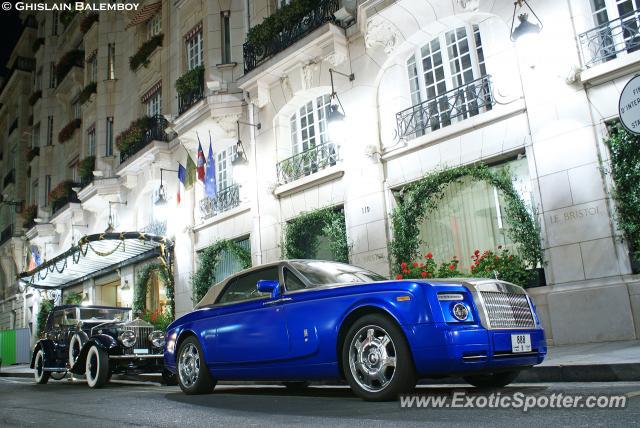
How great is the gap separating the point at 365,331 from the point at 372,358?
26 centimetres

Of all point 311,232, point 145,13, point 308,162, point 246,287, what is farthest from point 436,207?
point 145,13

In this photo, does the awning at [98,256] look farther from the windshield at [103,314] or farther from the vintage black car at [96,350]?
the vintage black car at [96,350]

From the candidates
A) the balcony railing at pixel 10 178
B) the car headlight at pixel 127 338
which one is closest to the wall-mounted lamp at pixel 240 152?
the car headlight at pixel 127 338

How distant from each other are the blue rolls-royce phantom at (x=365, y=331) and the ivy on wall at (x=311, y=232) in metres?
7.03

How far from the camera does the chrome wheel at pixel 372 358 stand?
5.01 metres

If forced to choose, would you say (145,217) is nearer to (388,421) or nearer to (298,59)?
(298,59)

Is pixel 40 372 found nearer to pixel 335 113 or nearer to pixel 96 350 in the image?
pixel 96 350

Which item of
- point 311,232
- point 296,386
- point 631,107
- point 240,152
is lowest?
point 296,386

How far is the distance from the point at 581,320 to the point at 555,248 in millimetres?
1326

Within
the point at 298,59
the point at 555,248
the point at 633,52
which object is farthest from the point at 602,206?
the point at 298,59

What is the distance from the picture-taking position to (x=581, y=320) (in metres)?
9.26

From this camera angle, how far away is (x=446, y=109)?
12.5 m

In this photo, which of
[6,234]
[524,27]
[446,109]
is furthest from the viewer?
[6,234]

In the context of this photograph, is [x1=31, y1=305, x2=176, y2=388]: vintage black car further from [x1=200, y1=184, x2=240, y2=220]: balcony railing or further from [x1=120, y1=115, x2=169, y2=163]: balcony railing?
[x1=120, y1=115, x2=169, y2=163]: balcony railing
